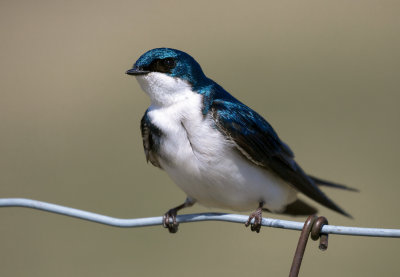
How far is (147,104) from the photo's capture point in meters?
7.07

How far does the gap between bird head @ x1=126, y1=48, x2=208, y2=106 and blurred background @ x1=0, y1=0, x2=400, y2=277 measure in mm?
2105

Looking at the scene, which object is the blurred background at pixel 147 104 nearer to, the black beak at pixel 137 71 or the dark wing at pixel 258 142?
the dark wing at pixel 258 142

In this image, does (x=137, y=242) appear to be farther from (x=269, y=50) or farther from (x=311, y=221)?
(x=269, y=50)

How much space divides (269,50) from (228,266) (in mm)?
4120

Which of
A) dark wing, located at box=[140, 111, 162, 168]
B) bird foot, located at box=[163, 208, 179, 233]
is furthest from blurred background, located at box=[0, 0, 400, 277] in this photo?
dark wing, located at box=[140, 111, 162, 168]

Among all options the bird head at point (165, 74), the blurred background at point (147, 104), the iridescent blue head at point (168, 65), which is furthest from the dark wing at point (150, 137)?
the blurred background at point (147, 104)

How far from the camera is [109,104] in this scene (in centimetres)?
734

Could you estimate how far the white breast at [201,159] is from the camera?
2.78m

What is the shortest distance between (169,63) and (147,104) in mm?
4166

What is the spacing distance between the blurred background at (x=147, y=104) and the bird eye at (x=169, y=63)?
Answer: 2141 millimetres

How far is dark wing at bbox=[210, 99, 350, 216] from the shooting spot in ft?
9.22

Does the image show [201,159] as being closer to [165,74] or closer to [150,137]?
[150,137]

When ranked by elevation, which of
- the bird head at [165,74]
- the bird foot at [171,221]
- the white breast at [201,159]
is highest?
the bird head at [165,74]

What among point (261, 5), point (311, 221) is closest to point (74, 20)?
point (261, 5)
